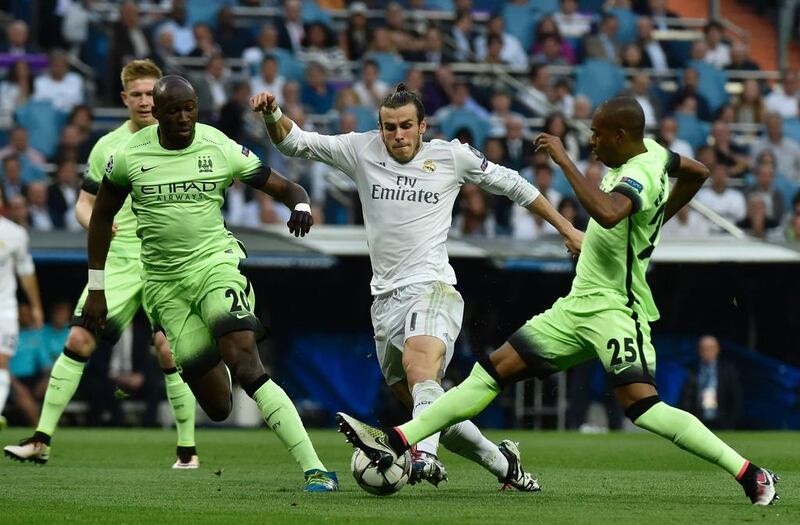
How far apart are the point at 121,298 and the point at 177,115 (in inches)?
105

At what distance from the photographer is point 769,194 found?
72.4ft

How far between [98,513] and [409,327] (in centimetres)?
210

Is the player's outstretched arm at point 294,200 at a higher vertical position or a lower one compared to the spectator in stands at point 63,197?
higher

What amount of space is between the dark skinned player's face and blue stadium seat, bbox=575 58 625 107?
50.3 feet

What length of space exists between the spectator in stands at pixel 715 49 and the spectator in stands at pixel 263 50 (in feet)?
24.2

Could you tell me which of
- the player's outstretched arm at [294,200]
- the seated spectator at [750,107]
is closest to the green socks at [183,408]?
the player's outstretched arm at [294,200]

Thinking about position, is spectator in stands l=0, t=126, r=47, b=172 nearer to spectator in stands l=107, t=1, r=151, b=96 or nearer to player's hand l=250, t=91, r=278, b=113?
spectator in stands l=107, t=1, r=151, b=96

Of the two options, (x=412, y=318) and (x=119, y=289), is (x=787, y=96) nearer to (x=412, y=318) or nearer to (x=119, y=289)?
(x=119, y=289)

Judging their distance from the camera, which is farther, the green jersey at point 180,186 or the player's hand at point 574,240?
the green jersey at point 180,186

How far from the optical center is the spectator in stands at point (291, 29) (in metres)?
23.2

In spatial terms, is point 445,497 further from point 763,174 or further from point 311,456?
point 763,174

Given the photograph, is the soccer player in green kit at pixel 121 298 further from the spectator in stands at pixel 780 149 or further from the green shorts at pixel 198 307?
the spectator in stands at pixel 780 149

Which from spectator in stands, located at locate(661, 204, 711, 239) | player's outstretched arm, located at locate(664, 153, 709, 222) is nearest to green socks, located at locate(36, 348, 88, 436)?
player's outstretched arm, located at locate(664, 153, 709, 222)

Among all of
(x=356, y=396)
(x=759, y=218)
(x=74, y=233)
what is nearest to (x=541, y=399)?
(x=356, y=396)
